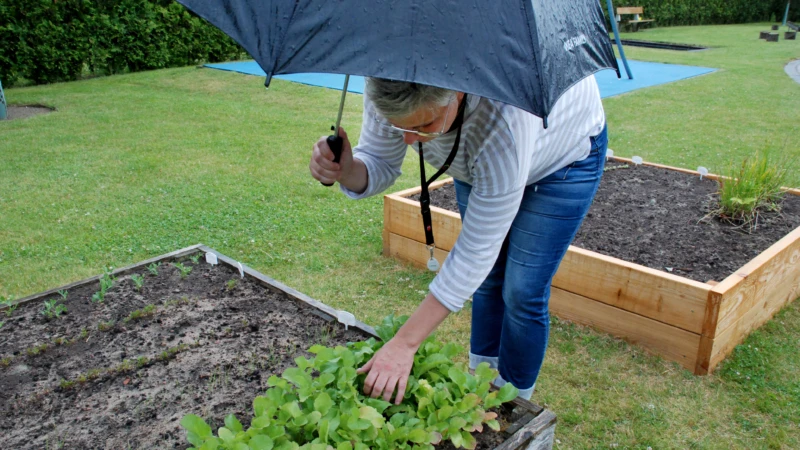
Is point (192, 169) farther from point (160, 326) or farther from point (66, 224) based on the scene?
point (160, 326)

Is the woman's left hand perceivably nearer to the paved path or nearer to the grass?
the grass

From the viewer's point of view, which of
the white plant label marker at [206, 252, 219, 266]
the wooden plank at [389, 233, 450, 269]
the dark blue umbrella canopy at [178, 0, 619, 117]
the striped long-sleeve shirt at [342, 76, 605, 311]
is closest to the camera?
the dark blue umbrella canopy at [178, 0, 619, 117]

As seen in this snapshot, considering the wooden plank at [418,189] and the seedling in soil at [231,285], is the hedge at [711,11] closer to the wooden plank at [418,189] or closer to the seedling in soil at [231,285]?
the wooden plank at [418,189]

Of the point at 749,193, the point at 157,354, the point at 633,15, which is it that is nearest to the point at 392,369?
the point at 157,354

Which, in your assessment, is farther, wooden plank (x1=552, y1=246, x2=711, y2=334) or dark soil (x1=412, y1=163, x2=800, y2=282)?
dark soil (x1=412, y1=163, x2=800, y2=282)

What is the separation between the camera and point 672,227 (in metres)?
3.74

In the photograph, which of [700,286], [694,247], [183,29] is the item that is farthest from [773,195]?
[183,29]

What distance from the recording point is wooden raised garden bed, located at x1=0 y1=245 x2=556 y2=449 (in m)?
2.07

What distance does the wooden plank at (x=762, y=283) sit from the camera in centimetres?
283

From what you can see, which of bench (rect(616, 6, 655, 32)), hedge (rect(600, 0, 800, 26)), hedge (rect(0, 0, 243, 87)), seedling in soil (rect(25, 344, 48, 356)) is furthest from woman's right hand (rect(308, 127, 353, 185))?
hedge (rect(600, 0, 800, 26))

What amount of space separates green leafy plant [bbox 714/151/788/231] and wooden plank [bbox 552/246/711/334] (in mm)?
1089

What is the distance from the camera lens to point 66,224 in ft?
14.9

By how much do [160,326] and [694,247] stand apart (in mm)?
2771

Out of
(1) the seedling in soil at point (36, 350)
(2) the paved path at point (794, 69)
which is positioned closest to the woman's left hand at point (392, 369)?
(1) the seedling in soil at point (36, 350)
